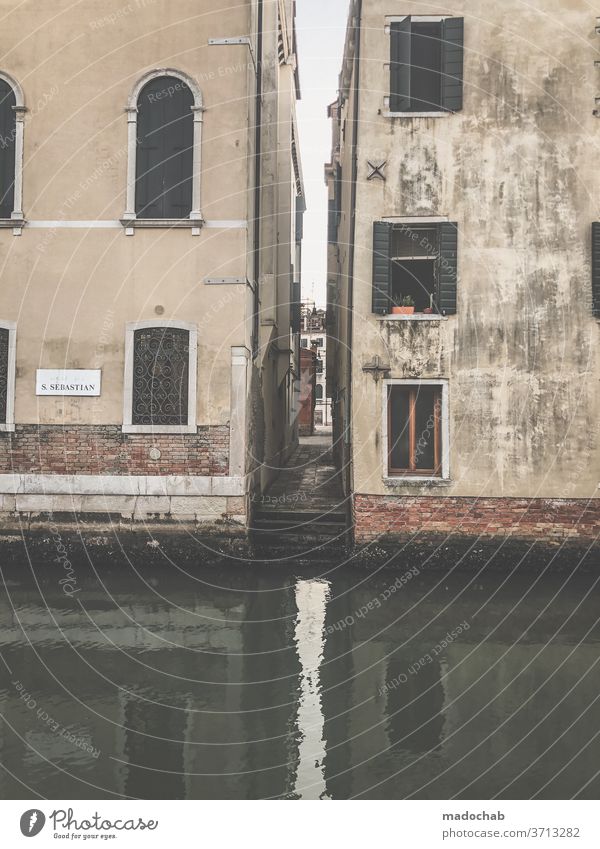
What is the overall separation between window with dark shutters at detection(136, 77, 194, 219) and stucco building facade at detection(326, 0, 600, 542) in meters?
2.75

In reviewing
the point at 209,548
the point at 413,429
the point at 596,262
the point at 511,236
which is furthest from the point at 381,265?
the point at 209,548

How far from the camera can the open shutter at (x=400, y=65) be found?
10648 millimetres

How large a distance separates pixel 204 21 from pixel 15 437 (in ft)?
23.6

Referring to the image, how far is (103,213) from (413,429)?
6.01 metres

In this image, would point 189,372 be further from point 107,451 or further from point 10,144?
point 10,144

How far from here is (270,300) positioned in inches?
504

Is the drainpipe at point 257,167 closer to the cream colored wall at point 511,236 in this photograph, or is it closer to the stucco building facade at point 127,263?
the stucco building facade at point 127,263

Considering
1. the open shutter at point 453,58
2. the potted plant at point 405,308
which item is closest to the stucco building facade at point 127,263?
the potted plant at point 405,308

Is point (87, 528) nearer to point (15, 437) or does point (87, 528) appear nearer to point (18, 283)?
point (15, 437)

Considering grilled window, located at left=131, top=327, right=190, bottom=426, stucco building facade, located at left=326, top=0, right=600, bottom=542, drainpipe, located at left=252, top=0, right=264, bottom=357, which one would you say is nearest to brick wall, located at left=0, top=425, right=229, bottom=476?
grilled window, located at left=131, top=327, right=190, bottom=426

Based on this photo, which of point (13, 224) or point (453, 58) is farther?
point (13, 224)

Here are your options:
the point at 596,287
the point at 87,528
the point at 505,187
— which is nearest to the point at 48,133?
the point at 87,528

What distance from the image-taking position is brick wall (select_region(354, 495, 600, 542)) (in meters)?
10.4

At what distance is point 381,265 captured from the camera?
10.7m
